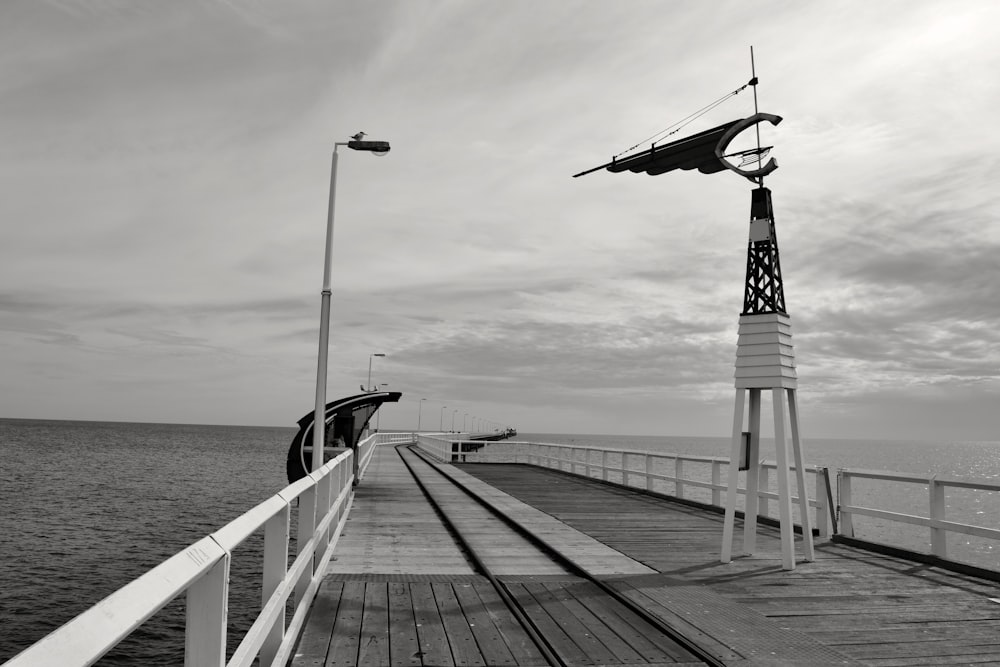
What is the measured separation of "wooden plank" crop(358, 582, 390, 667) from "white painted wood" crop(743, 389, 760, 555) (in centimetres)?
463

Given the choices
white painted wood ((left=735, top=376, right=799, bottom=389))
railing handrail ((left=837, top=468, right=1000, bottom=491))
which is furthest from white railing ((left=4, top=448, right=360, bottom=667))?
railing handrail ((left=837, top=468, right=1000, bottom=491))

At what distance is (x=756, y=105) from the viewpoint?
10031 millimetres

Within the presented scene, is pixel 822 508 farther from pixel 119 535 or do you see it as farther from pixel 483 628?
pixel 119 535

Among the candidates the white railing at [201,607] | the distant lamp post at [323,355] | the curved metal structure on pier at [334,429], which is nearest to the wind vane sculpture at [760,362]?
the white railing at [201,607]

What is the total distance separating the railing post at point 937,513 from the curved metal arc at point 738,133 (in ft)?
13.6

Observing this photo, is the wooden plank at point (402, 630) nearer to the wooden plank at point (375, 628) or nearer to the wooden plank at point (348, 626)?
the wooden plank at point (375, 628)

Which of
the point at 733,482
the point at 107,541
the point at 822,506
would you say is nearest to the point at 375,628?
the point at 733,482

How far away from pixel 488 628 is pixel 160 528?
2848 cm

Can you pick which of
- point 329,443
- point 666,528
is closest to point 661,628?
point 666,528

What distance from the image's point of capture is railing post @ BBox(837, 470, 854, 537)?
10.6 m

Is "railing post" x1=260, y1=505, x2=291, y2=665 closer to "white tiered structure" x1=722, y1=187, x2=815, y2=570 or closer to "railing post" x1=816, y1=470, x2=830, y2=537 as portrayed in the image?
"white tiered structure" x1=722, y1=187, x2=815, y2=570

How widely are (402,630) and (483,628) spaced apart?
65cm

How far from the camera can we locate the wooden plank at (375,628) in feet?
18.0

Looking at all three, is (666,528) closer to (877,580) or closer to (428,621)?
(877,580)
